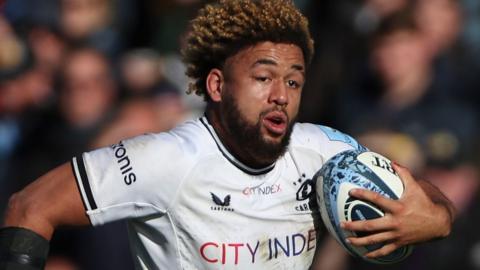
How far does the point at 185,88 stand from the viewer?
8.64m

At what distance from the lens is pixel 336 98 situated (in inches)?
346

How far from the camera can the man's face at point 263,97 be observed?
485 centimetres

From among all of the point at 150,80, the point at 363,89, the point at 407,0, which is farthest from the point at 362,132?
the point at 150,80

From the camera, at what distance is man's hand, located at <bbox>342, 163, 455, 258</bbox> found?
15.3ft

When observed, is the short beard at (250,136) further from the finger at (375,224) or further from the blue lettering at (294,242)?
the finger at (375,224)

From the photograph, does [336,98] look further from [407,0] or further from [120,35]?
[120,35]

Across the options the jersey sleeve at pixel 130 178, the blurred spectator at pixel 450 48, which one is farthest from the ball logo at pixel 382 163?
the blurred spectator at pixel 450 48

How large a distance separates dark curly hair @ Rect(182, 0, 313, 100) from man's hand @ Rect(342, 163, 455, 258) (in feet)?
2.51

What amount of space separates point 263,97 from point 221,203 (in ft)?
1.65

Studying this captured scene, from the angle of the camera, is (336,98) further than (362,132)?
Yes

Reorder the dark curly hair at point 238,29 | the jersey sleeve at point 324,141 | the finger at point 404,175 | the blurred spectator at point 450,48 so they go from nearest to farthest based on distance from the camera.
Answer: the finger at point 404,175 < the dark curly hair at point 238,29 < the jersey sleeve at point 324,141 < the blurred spectator at point 450,48

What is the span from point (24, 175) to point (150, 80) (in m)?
1.22

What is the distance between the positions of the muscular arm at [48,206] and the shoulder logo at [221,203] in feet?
1.86

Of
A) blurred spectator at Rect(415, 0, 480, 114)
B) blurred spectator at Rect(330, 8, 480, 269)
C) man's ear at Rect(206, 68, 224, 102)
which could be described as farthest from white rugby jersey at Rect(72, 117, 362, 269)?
blurred spectator at Rect(415, 0, 480, 114)
